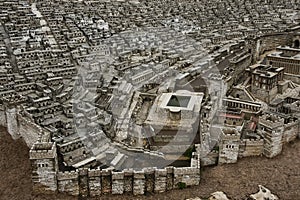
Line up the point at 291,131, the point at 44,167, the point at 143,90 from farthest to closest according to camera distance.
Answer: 1. the point at 143,90
2. the point at 291,131
3. the point at 44,167

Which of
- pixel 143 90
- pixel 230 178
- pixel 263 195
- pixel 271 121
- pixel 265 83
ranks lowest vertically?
pixel 230 178

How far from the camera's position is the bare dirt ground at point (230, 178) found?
24250 mm

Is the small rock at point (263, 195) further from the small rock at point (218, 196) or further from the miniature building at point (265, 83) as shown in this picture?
the miniature building at point (265, 83)

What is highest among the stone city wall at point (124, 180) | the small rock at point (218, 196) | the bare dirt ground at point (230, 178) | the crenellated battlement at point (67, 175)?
the crenellated battlement at point (67, 175)

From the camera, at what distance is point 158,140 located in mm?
30891

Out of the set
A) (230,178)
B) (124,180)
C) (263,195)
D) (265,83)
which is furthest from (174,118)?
(265,83)

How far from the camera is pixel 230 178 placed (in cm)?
2580

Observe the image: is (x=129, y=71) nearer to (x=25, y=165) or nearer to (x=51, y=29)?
(x=25, y=165)

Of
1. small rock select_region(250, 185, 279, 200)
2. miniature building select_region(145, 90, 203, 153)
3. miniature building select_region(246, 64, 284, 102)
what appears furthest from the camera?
miniature building select_region(246, 64, 284, 102)

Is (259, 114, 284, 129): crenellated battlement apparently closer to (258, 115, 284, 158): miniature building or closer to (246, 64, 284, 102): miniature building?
(258, 115, 284, 158): miniature building

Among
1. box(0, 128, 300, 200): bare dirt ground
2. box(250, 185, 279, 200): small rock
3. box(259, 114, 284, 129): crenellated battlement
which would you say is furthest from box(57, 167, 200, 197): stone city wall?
box(259, 114, 284, 129): crenellated battlement

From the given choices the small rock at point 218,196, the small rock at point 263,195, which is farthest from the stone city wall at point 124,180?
the small rock at point 263,195

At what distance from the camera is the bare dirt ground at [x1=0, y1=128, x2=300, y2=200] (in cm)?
2425

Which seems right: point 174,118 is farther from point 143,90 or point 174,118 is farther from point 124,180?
point 124,180
